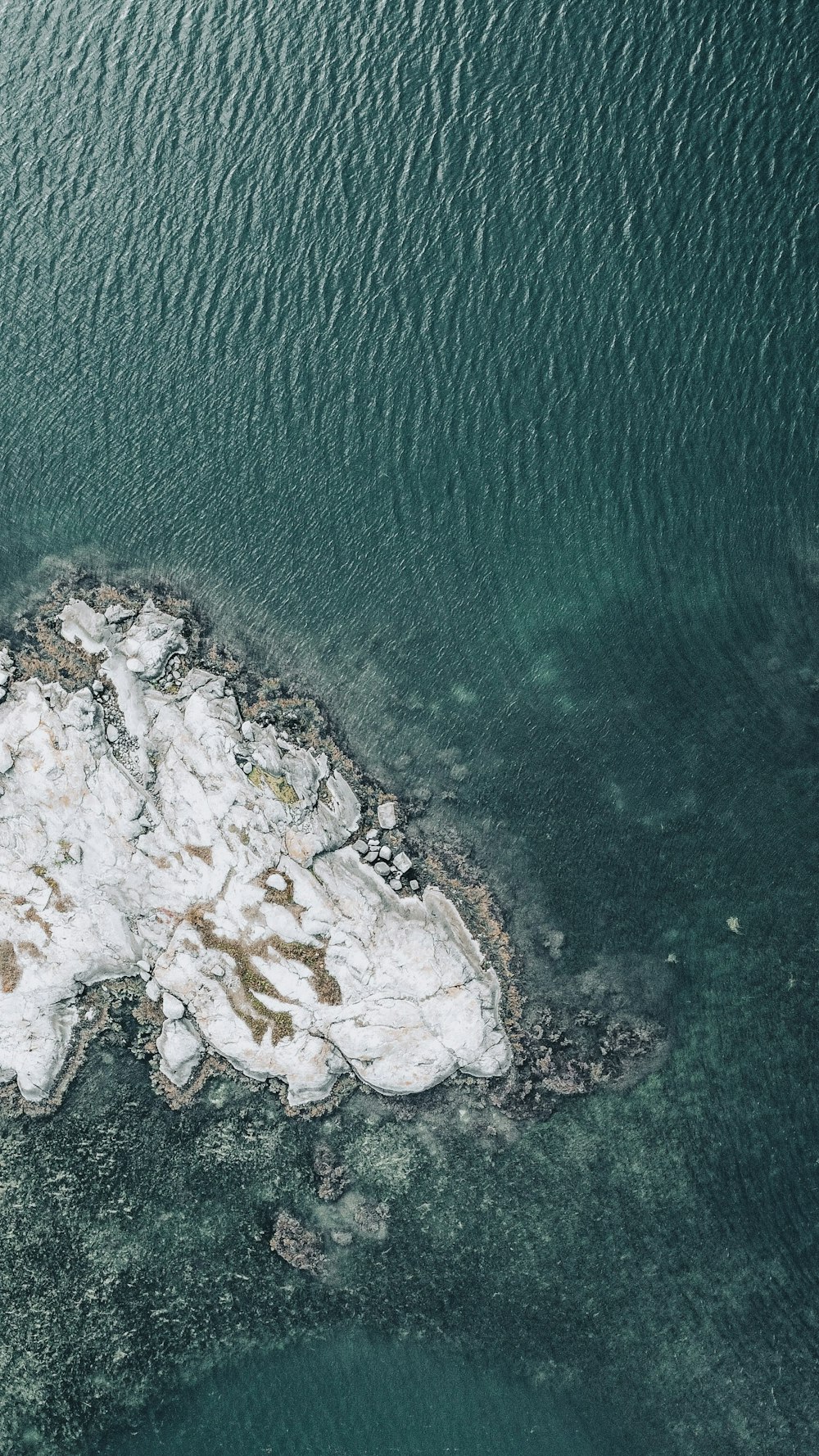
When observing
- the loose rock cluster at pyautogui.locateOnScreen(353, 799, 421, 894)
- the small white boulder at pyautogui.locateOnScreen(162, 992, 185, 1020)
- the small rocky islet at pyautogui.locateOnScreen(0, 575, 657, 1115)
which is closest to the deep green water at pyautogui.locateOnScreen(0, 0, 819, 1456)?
the loose rock cluster at pyautogui.locateOnScreen(353, 799, 421, 894)

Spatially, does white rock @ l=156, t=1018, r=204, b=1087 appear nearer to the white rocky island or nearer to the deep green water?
the white rocky island

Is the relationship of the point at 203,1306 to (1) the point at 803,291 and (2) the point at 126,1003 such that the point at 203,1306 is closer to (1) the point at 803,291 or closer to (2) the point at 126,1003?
(2) the point at 126,1003

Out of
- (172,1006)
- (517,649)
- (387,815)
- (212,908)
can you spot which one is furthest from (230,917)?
(517,649)

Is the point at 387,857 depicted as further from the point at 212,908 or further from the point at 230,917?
the point at 212,908

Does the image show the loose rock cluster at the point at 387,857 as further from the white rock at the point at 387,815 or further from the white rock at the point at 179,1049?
the white rock at the point at 179,1049

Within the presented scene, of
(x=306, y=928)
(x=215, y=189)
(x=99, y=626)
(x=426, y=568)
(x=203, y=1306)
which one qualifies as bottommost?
(x=203, y=1306)

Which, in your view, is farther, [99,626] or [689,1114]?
[99,626]

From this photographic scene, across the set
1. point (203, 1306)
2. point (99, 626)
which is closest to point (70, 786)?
point (99, 626)
